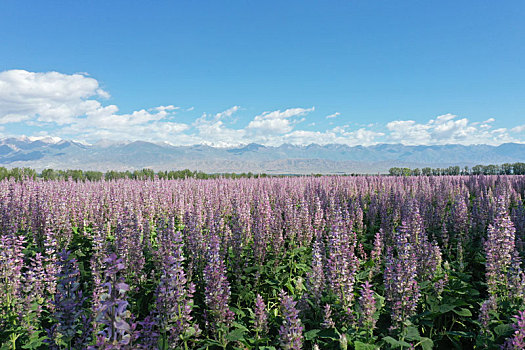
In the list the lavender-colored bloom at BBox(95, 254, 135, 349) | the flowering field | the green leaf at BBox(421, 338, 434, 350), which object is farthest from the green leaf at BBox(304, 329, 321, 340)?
the lavender-colored bloom at BBox(95, 254, 135, 349)

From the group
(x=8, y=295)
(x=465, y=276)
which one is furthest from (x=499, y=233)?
(x=8, y=295)

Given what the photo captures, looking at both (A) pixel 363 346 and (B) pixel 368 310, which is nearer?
(A) pixel 363 346

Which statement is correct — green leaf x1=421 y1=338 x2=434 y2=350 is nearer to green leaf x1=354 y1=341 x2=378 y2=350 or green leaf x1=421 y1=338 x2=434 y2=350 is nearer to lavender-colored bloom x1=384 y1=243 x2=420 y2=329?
lavender-colored bloom x1=384 y1=243 x2=420 y2=329

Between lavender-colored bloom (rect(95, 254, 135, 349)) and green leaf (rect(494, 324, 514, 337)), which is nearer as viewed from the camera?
lavender-colored bloom (rect(95, 254, 135, 349))

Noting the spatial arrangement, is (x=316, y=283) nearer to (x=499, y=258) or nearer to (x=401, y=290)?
(x=401, y=290)

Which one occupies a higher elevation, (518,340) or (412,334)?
(518,340)

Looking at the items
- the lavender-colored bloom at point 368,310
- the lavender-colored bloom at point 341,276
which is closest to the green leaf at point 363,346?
the lavender-colored bloom at point 368,310

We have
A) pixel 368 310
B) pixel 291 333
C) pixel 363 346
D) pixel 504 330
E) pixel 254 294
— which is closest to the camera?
pixel 291 333

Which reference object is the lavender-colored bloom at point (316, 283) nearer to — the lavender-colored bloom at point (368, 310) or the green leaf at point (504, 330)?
the lavender-colored bloom at point (368, 310)

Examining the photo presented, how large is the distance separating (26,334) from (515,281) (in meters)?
8.25

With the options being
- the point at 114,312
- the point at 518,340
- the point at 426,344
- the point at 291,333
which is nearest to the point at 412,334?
the point at 426,344

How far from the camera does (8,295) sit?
482 centimetres

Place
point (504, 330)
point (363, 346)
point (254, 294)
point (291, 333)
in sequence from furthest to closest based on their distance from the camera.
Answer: point (254, 294) → point (504, 330) → point (363, 346) → point (291, 333)

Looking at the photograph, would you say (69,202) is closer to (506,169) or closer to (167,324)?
(167,324)
